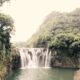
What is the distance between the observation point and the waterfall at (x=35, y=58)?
4309 cm

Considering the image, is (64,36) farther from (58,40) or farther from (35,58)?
(35,58)

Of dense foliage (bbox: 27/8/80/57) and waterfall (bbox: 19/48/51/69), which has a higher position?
dense foliage (bbox: 27/8/80/57)

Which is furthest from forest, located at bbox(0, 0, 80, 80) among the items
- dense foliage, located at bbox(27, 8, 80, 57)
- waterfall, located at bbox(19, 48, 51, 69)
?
waterfall, located at bbox(19, 48, 51, 69)

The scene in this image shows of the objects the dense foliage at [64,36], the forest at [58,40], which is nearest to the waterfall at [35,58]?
the forest at [58,40]

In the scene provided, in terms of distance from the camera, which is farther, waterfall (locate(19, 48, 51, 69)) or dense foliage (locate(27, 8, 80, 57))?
waterfall (locate(19, 48, 51, 69))

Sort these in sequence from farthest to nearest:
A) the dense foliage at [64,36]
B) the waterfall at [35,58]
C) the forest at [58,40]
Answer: the waterfall at [35,58] → the dense foliage at [64,36] → the forest at [58,40]

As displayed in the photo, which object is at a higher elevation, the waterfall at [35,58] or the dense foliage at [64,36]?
the dense foliage at [64,36]

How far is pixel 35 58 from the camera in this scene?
1734 inches

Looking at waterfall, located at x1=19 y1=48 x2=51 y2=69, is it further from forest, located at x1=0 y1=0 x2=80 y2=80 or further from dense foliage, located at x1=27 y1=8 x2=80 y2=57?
dense foliage, located at x1=27 y1=8 x2=80 y2=57

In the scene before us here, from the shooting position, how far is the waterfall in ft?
141

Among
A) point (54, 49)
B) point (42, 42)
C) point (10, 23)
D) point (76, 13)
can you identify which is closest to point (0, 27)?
point (10, 23)

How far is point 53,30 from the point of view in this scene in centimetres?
4716

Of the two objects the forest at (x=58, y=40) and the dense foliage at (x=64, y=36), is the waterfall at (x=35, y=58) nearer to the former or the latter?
the forest at (x=58, y=40)

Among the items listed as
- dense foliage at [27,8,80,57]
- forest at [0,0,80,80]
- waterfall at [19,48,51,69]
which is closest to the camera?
forest at [0,0,80,80]
